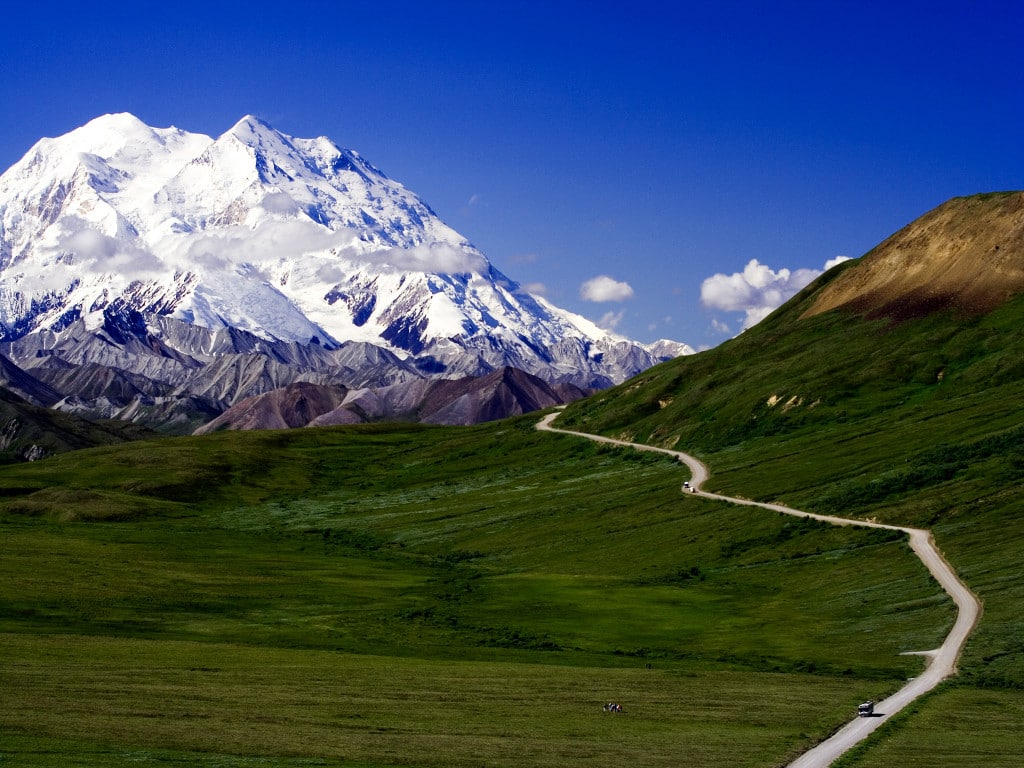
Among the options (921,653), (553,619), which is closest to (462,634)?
(553,619)

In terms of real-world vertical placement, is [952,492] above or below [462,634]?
above

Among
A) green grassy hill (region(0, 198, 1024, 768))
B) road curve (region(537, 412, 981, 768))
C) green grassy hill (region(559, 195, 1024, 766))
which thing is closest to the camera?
green grassy hill (region(0, 198, 1024, 768))

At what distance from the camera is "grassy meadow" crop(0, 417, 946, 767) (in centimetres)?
5412

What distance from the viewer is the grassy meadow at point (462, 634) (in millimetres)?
54125

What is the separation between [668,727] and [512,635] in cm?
4145

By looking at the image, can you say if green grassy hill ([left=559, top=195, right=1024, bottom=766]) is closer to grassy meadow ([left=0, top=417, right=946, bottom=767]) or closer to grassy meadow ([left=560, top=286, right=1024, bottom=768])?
grassy meadow ([left=560, top=286, right=1024, bottom=768])

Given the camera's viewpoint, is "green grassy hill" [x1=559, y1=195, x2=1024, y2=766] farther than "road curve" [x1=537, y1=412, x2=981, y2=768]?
Yes

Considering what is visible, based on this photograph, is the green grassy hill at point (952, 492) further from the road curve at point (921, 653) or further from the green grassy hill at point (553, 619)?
the road curve at point (921, 653)

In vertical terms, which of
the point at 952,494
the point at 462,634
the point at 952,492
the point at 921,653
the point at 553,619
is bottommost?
the point at 921,653

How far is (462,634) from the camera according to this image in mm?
100562

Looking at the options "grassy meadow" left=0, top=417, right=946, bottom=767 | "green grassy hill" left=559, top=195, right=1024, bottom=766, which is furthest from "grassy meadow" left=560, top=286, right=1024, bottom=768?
"grassy meadow" left=0, top=417, right=946, bottom=767

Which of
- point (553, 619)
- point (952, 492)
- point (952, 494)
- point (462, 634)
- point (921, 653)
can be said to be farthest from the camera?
point (952, 492)

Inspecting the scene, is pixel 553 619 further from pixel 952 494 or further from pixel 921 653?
pixel 952 494

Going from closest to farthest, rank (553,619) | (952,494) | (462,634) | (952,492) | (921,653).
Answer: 1. (921,653)
2. (462,634)
3. (553,619)
4. (952,494)
5. (952,492)
